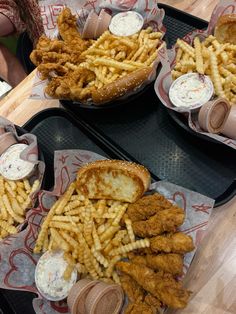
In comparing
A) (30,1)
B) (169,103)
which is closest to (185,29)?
(169,103)

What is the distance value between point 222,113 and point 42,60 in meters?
1.08

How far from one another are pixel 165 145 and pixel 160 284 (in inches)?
30.2

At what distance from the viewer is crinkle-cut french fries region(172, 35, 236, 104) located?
1757 millimetres

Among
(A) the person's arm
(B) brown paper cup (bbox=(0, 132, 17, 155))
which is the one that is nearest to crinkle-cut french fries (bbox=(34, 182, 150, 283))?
(B) brown paper cup (bbox=(0, 132, 17, 155))

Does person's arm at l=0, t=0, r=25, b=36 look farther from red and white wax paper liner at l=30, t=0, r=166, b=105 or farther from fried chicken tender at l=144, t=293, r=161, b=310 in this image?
fried chicken tender at l=144, t=293, r=161, b=310

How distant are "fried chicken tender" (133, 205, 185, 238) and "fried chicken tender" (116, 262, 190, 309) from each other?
14 cm

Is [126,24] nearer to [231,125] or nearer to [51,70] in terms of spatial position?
[51,70]

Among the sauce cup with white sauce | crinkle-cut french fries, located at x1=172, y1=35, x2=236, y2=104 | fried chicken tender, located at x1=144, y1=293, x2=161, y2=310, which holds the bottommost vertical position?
fried chicken tender, located at x1=144, y1=293, x2=161, y2=310

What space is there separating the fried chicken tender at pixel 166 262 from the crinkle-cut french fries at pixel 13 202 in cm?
61

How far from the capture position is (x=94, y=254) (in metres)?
1.50

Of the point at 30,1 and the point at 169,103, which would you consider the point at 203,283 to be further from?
the point at 30,1

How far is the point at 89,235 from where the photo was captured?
5.06 ft

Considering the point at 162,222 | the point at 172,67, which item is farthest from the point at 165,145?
the point at 162,222

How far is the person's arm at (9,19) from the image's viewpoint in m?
2.77
